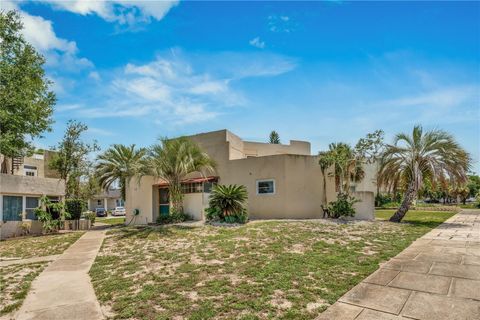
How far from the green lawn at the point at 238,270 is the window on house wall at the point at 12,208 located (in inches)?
276

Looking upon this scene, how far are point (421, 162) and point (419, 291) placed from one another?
1273 cm

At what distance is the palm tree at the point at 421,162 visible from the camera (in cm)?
1516

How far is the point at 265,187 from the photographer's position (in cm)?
1809

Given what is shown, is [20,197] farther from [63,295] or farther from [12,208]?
[63,295]

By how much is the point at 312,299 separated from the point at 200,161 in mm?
12505

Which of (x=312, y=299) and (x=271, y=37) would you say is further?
(x=271, y=37)

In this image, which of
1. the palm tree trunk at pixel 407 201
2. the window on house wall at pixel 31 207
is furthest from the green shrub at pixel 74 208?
the palm tree trunk at pixel 407 201

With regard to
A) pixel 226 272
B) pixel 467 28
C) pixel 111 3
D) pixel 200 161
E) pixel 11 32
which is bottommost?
pixel 226 272

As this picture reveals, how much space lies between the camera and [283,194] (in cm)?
1736

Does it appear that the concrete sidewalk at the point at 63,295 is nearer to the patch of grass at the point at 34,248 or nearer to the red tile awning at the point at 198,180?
the patch of grass at the point at 34,248

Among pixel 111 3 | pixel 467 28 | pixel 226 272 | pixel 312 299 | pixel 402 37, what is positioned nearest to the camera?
pixel 312 299

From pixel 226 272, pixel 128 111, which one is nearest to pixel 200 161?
pixel 128 111

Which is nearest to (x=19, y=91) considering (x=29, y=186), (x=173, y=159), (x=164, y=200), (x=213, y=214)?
(x=29, y=186)

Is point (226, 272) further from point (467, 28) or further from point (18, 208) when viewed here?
point (18, 208)
